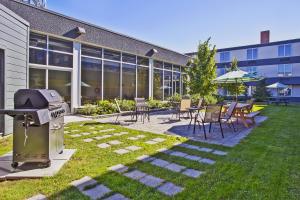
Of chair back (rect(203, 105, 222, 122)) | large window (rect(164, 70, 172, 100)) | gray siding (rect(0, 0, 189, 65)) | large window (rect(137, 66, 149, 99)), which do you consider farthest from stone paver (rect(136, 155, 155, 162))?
large window (rect(164, 70, 172, 100))

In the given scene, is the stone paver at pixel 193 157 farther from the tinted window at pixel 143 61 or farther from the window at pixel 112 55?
the tinted window at pixel 143 61

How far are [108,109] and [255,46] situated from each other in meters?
29.1

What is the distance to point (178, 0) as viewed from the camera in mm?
12461

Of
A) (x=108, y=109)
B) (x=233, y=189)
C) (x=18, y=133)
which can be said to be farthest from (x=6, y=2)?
(x=233, y=189)

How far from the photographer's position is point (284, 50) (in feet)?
102

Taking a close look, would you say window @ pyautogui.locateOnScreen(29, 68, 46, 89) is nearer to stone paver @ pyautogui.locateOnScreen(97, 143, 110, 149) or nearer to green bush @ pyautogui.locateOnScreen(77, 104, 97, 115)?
green bush @ pyautogui.locateOnScreen(77, 104, 97, 115)

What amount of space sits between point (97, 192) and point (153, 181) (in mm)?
897

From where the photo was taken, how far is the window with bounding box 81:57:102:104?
11859 mm

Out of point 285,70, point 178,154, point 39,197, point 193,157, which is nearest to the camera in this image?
point 39,197

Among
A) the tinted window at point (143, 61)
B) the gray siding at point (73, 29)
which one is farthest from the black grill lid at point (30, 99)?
the tinted window at point (143, 61)

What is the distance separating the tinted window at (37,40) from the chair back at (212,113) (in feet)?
25.6

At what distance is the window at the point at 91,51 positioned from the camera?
1182 centimetres

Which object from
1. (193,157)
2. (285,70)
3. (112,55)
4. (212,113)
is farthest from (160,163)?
(285,70)

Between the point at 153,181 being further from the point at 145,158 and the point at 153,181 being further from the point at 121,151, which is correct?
the point at 121,151
